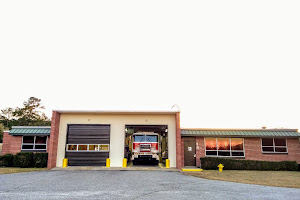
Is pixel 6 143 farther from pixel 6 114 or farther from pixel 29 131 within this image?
pixel 6 114

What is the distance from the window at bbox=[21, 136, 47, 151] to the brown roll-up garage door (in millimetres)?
2514

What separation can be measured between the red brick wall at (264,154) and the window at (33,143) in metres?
17.5

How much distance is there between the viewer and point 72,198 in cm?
794

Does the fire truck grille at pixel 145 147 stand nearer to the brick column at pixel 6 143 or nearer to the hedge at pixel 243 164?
the hedge at pixel 243 164

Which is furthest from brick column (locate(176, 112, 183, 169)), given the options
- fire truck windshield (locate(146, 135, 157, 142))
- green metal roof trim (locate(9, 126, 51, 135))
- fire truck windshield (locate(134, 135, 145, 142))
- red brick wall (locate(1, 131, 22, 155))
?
red brick wall (locate(1, 131, 22, 155))

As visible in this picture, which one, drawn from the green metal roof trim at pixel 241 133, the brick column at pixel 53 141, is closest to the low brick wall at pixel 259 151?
the green metal roof trim at pixel 241 133

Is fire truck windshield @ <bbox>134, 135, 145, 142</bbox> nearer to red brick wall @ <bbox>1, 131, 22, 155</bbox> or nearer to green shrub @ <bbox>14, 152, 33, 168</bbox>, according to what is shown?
green shrub @ <bbox>14, 152, 33, 168</bbox>

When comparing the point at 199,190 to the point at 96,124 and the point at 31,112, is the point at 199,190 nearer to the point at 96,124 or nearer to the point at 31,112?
the point at 96,124

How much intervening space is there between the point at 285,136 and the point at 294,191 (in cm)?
995

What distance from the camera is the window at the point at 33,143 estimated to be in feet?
62.3

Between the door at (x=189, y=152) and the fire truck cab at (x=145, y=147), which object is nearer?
the fire truck cab at (x=145, y=147)

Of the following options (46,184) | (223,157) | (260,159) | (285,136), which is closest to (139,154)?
(223,157)

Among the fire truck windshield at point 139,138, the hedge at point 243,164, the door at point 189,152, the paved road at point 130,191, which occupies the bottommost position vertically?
the paved road at point 130,191

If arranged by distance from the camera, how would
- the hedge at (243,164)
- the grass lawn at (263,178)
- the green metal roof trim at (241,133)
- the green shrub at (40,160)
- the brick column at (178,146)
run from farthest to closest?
the green metal roof trim at (241,133)
the brick column at (178,146)
the hedge at (243,164)
the green shrub at (40,160)
the grass lawn at (263,178)
